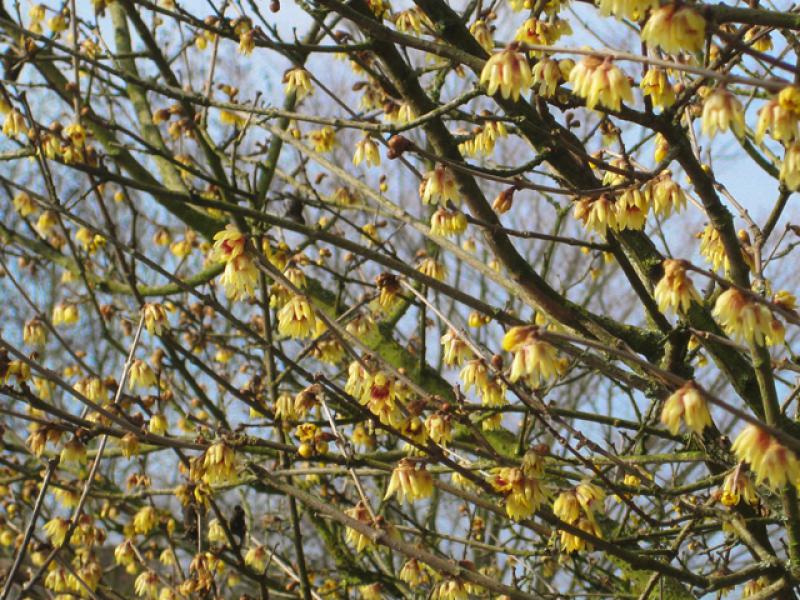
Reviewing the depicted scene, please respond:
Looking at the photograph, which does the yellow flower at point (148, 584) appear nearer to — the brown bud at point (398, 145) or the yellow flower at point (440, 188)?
the yellow flower at point (440, 188)

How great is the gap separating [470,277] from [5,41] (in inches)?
383

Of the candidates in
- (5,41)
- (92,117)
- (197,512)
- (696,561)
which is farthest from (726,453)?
(696,561)

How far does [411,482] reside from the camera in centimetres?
259

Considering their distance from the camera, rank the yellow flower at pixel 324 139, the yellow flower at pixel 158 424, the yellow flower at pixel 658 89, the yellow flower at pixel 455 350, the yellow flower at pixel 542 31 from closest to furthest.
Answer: the yellow flower at pixel 658 89 → the yellow flower at pixel 542 31 → the yellow flower at pixel 455 350 → the yellow flower at pixel 158 424 → the yellow flower at pixel 324 139

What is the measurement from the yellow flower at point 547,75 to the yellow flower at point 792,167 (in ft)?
2.85

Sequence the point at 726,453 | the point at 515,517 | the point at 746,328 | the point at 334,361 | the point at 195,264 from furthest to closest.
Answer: the point at 195,264
the point at 334,361
the point at 726,453
the point at 515,517
the point at 746,328

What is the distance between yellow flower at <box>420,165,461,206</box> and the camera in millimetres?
2838

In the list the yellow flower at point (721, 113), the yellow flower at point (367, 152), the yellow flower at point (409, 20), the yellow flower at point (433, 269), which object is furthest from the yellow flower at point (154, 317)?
the yellow flower at point (721, 113)

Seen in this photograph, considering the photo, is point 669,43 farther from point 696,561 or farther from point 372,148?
point 696,561

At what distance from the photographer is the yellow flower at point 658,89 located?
2.29 m

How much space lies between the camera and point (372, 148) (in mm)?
3924

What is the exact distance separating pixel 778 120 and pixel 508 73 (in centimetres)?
67

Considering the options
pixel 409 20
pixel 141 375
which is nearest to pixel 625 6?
pixel 409 20

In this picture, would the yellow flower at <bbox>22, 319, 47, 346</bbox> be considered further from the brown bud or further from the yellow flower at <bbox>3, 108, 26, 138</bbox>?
the brown bud
